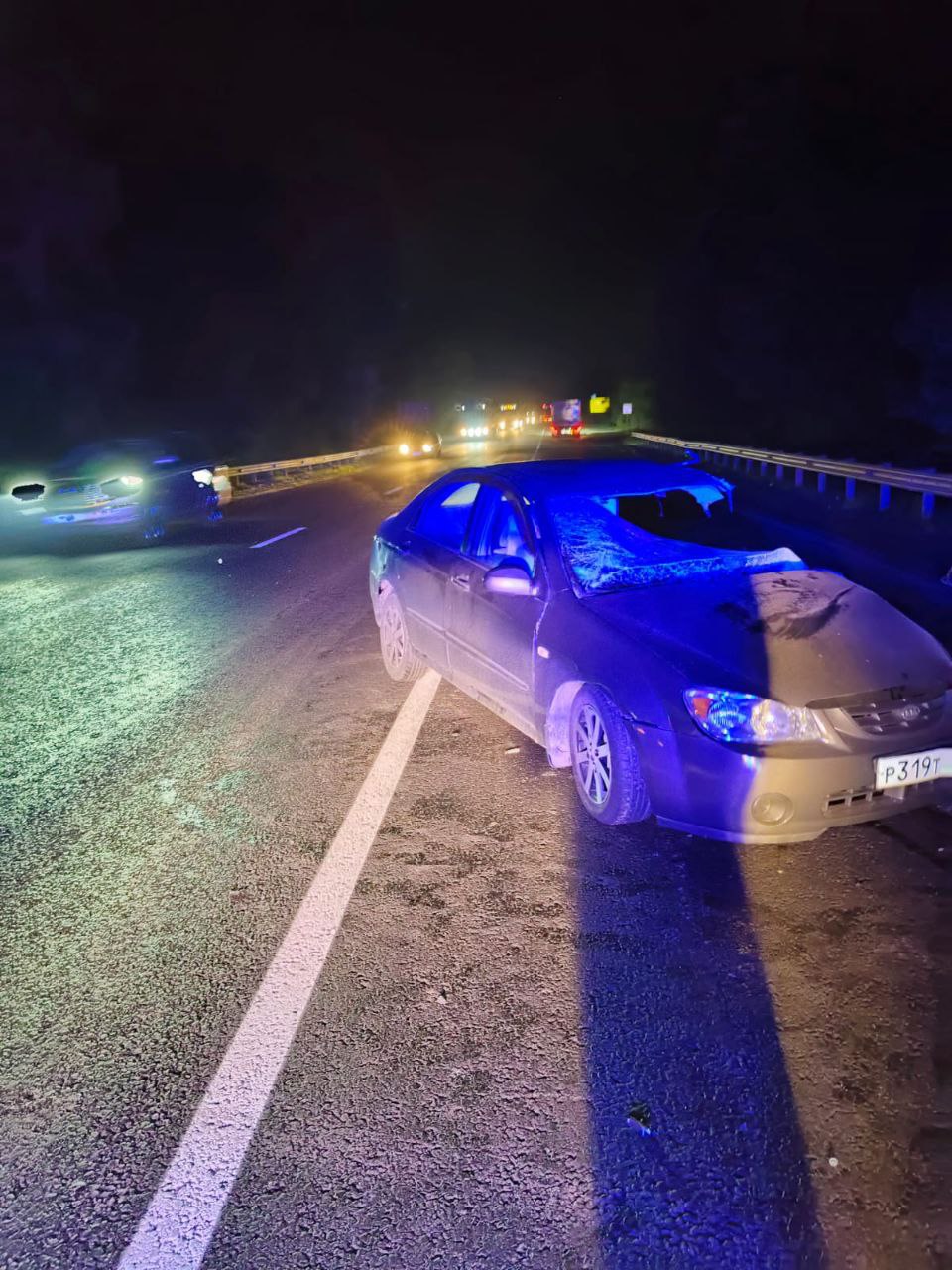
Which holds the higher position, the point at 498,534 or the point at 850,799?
the point at 498,534

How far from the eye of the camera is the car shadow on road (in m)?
2.06

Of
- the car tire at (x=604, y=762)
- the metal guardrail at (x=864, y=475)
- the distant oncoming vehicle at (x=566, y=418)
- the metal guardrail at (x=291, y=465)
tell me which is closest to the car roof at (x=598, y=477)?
the car tire at (x=604, y=762)

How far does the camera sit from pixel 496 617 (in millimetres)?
4598

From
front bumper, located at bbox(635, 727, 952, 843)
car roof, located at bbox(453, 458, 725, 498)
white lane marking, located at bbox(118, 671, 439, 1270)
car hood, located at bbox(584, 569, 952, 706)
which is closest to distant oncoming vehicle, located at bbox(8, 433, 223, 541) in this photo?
car roof, located at bbox(453, 458, 725, 498)

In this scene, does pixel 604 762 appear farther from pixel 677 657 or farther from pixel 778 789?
pixel 778 789

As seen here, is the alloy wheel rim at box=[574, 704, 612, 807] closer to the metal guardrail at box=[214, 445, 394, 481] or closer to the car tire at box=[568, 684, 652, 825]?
the car tire at box=[568, 684, 652, 825]

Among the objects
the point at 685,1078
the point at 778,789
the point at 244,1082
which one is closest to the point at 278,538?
the point at 778,789

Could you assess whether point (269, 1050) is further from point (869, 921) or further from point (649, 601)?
point (649, 601)

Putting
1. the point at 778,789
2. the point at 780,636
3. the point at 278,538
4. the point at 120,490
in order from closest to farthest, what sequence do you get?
1. the point at 778,789
2. the point at 780,636
3. the point at 278,538
4. the point at 120,490

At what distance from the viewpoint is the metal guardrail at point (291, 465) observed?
23045 millimetres

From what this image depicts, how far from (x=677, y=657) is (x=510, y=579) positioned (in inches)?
43.2

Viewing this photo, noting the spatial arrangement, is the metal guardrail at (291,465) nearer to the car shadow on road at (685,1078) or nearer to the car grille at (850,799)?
the car shadow on road at (685,1078)

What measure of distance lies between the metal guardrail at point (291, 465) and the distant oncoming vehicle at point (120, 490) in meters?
3.01

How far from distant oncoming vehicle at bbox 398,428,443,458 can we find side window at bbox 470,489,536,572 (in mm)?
32553
